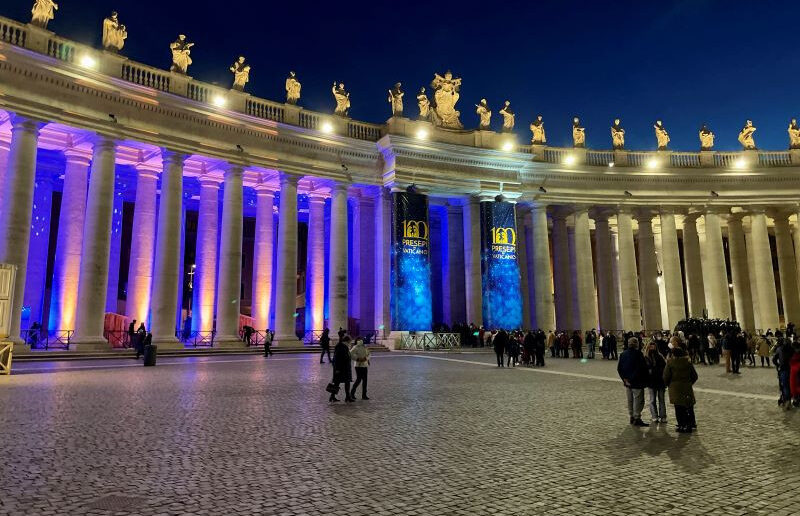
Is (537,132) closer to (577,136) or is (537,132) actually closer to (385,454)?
(577,136)

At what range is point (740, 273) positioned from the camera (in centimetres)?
4653

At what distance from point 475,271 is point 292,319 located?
45.6ft

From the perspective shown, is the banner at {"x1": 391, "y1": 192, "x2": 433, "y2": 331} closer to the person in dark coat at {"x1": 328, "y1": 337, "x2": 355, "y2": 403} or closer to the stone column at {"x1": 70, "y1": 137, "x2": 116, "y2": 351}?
the stone column at {"x1": 70, "y1": 137, "x2": 116, "y2": 351}

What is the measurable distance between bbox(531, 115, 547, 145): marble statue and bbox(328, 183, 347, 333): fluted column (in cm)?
1762

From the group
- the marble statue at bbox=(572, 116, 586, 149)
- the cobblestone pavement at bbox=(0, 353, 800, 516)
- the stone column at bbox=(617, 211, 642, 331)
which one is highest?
the marble statue at bbox=(572, 116, 586, 149)

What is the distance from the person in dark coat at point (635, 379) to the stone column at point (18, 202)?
2601 cm

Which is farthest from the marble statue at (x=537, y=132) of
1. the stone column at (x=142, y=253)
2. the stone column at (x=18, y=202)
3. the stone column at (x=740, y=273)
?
the stone column at (x=18, y=202)

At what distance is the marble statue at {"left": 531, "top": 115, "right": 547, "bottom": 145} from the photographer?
43844 mm

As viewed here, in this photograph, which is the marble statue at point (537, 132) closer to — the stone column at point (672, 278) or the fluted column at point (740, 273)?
the stone column at point (672, 278)

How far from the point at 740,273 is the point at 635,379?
44970 mm

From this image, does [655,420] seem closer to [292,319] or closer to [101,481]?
[101,481]

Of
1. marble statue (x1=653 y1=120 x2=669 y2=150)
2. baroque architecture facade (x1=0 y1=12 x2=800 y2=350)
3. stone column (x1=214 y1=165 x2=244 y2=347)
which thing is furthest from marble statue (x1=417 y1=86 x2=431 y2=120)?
marble statue (x1=653 y1=120 x2=669 y2=150)

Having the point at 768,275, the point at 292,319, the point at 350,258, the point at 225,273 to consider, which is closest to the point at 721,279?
the point at 768,275

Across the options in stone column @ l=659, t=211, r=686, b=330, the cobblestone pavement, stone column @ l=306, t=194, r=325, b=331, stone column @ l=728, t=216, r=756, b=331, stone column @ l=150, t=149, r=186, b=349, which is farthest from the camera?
stone column @ l=728, t=216, r=756, b=331
